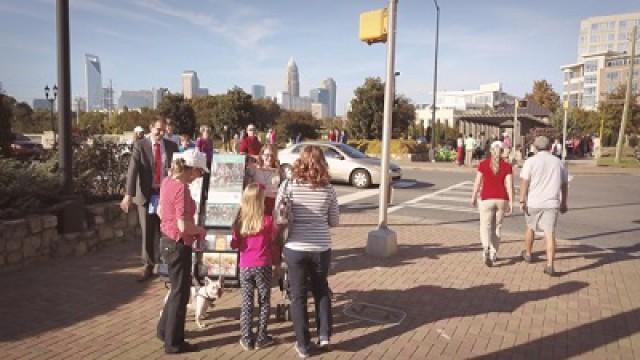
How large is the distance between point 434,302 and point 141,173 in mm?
3810

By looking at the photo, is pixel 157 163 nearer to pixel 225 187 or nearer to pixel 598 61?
pixel 225 187

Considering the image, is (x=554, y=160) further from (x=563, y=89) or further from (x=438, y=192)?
(x=563, y=89)

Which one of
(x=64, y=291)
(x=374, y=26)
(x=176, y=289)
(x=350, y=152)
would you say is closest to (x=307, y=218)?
(x=176, y=289)

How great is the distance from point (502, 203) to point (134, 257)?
17.2ft

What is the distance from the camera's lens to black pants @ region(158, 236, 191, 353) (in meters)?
3.98

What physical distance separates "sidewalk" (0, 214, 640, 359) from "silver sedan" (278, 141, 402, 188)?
27.7 ft

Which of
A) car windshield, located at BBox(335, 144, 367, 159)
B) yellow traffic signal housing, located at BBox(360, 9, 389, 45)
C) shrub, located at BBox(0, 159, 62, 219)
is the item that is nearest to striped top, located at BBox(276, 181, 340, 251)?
yellow traffic signal housing, located at BBox(360, 9, 389, 45)

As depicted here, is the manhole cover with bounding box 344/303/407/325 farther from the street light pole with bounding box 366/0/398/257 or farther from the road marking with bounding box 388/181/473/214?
the road marking with bounding box 388/181/473/214

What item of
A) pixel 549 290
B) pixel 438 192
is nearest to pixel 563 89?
pixel 438 192

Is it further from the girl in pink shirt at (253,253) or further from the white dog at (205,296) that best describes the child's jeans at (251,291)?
the white dog at (205,296)

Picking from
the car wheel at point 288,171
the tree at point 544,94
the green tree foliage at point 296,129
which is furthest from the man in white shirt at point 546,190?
the tree at point 544,94

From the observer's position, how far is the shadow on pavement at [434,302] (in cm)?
470

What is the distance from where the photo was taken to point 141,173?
6020 mm

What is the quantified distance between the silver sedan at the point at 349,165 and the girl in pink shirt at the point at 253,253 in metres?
11.6
